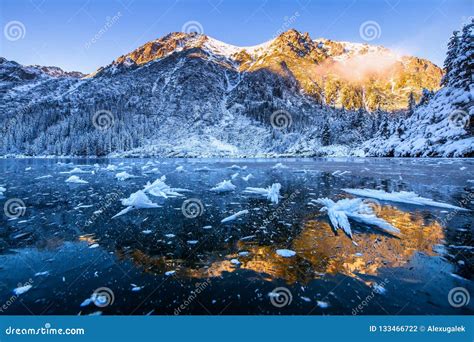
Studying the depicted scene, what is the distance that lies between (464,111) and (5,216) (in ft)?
203

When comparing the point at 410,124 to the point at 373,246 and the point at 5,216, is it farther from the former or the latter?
the point at 5,216

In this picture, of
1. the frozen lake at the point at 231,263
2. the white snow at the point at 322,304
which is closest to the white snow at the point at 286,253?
the frozen lake at the point at 231,263

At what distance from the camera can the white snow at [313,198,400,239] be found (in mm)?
7827

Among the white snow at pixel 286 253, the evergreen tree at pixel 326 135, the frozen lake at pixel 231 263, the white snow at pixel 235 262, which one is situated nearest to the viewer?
the frozen lake at pixel 231 263

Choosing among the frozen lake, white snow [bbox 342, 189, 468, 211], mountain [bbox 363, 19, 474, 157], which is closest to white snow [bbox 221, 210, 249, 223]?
the frozen lake

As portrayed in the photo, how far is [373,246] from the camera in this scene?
21.4 ft

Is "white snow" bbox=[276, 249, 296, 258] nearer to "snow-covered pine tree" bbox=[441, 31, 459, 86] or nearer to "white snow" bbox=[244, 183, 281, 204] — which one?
"white snow" bbox=[244, 183, 281, 204]

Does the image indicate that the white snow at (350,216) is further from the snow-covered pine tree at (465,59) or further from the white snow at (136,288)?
the snow-covered pine tree at (465,59)

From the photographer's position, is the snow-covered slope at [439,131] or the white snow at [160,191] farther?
the snow-covered slope at [439,131]

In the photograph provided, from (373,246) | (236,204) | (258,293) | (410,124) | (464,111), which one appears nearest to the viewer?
(258,293)

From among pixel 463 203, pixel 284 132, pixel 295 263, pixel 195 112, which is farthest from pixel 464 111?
pixel 195 112

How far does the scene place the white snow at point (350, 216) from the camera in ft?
25.7

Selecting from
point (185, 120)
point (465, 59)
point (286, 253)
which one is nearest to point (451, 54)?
point (465, 59)
